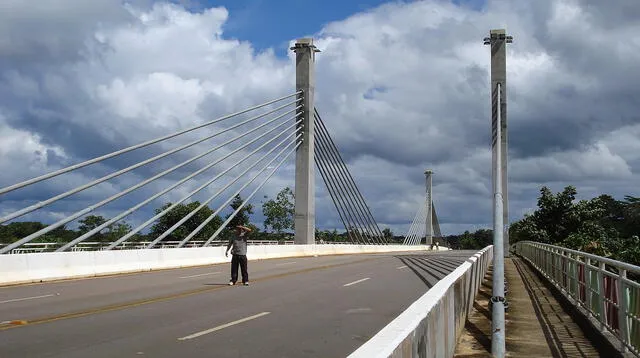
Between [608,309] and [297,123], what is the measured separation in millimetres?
32107

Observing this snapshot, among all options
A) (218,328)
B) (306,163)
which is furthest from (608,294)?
(306,163)

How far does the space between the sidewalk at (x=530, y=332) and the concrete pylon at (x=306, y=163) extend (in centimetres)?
2396

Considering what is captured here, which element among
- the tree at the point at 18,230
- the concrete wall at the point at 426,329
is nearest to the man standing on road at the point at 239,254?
the concrete wall at the point at 426,329

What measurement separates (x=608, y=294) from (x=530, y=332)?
2.02 meters

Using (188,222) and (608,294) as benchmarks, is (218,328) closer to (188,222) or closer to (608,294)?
(608,294)

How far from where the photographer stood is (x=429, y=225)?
3649 inches

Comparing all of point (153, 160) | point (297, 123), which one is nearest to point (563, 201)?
point (297, 123)

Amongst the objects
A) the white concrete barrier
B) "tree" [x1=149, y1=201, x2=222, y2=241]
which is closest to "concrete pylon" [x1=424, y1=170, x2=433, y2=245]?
"tree" [x1=149, y1=201, x2=222, y2=241]

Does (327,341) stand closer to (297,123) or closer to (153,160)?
(153,160)

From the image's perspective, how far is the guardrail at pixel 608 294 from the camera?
7938mm

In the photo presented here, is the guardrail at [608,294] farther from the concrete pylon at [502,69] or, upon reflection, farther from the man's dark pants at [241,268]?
the concrete pylon at [502,69]

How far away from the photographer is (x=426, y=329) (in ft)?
19.1

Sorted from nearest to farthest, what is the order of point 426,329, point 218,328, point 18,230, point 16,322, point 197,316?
point 426,329 < point 218,328 < point 16,322 < point 197,316 < point 18,230

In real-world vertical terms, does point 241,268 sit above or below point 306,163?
below
